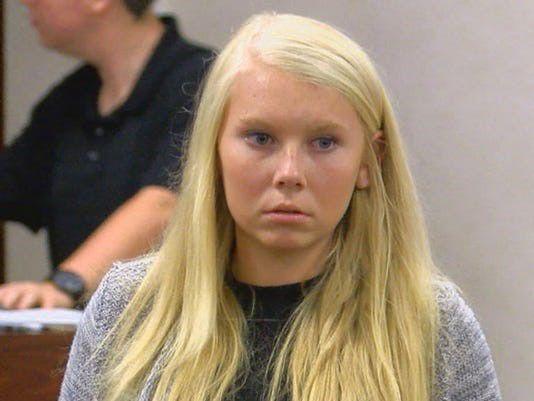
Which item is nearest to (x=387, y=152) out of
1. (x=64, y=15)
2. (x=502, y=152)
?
(x=64, y=15)

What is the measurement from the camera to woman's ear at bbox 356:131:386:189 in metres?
2.41

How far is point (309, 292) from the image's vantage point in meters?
2.39

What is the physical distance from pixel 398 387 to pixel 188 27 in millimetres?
2797

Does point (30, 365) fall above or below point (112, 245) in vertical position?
below

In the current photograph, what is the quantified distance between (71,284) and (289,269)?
107 centimetres

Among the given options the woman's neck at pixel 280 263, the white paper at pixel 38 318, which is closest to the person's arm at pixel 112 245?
the white paper at pixel 38 318

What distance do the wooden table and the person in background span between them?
0.77ft

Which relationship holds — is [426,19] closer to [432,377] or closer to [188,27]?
[188,27]

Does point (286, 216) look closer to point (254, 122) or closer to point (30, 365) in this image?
point (254, 122)

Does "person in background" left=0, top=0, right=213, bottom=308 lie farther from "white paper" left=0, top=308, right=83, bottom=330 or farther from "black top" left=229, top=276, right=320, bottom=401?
"black top" left=229, top=276, right=320, bottom=401

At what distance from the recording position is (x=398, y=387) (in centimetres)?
229

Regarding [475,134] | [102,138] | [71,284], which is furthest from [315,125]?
[475,134]

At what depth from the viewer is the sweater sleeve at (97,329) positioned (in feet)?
8.12

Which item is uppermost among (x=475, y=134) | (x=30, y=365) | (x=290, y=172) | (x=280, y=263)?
(x=475, y=134)
